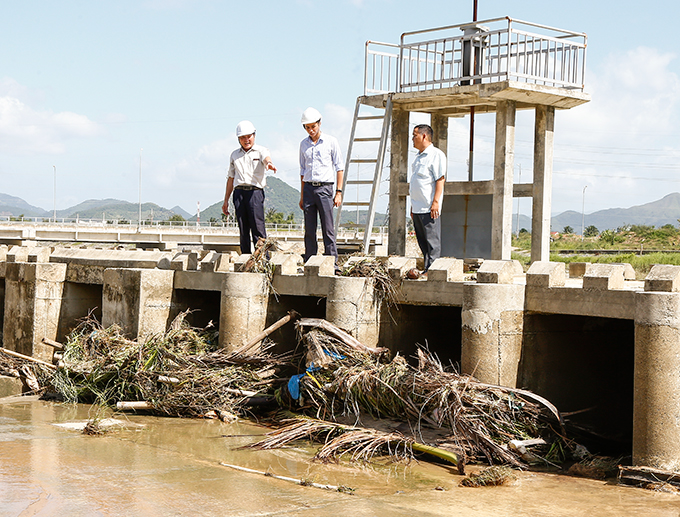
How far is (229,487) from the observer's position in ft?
24.4

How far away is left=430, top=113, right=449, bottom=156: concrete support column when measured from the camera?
15.8m

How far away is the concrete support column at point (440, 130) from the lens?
1581cm

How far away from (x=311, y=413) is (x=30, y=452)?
3.44 m

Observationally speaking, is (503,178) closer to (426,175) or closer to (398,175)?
(398,175)

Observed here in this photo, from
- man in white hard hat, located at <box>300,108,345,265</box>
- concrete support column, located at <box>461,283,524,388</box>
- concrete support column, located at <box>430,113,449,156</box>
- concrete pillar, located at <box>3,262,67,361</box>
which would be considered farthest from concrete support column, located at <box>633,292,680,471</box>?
concrete pillar, located at <box>3,262,67,361</box>

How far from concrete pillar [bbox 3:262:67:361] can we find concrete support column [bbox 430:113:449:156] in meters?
7.40

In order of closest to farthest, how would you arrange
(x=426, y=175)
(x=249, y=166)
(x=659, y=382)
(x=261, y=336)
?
(x=659, y=382)
(x=426, y=175)
(x=261, y=336)
(x=249, y=166)

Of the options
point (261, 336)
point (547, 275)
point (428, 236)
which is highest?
point (428, 236)

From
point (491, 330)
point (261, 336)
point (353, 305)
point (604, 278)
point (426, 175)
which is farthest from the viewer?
point (261, 336)

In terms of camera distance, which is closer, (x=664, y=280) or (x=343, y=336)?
(x=664, y=280)

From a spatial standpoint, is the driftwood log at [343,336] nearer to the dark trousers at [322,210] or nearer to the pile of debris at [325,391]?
the pile of debris at [325,391]

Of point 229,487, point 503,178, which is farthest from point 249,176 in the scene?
point 229,487

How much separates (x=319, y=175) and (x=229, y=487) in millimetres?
5381

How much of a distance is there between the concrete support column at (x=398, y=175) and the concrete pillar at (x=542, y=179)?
7.72 feet
